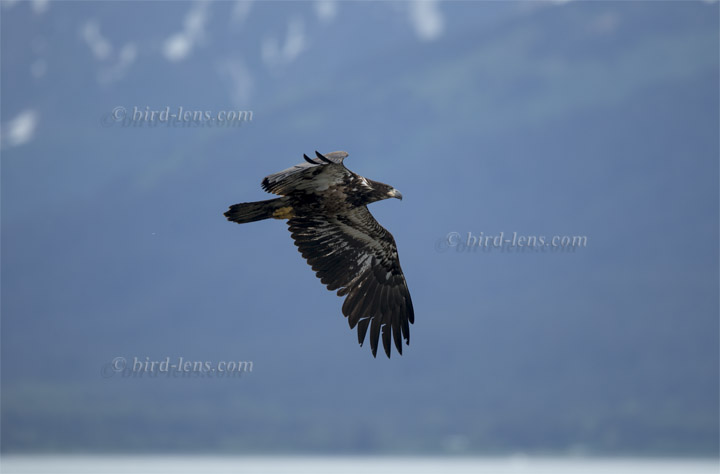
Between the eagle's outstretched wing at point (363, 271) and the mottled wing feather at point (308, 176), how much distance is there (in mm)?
1412

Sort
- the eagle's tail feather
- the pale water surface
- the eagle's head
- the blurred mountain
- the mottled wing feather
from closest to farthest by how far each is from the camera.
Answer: the mottled wing feather → the eagle's tail feather → the eagle's head → the pale water surface → the blurred mountain

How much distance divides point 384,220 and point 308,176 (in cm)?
12983

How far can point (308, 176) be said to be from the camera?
531 inches

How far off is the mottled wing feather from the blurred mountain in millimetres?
82557

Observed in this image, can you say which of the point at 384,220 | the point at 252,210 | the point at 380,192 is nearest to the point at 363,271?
the point at 380,192

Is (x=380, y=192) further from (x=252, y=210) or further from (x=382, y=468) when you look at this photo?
(x=382, y=468)

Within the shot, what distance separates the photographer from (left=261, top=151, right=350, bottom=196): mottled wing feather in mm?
12523

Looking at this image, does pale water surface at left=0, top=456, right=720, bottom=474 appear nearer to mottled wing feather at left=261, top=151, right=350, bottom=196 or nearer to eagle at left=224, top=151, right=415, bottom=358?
eagle at left=224, top=151, right=415, bottom=358

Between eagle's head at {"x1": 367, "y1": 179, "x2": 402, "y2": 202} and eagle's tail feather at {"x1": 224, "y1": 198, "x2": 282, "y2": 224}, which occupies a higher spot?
eagle's head at {"x1": 367, "y1": 179, "x2": 402, "y2": 202}

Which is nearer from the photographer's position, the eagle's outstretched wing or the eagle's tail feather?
the eagle's tail feather

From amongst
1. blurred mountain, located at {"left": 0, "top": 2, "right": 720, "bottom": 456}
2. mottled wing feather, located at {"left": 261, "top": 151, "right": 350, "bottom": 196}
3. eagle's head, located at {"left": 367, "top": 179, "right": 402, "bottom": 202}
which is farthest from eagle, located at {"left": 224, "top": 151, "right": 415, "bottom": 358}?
blurred mountain, located at {"left": 0, "top": 2, "right": 720, "bottom": 456}

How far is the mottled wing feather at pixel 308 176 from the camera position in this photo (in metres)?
12.5

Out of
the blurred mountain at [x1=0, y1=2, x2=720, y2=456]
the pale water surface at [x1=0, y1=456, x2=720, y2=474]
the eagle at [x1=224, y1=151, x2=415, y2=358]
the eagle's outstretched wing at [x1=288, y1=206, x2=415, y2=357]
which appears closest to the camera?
the eagle at [x1=224, y1=151, x2=415, y2=358]

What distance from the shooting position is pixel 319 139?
156125mm
